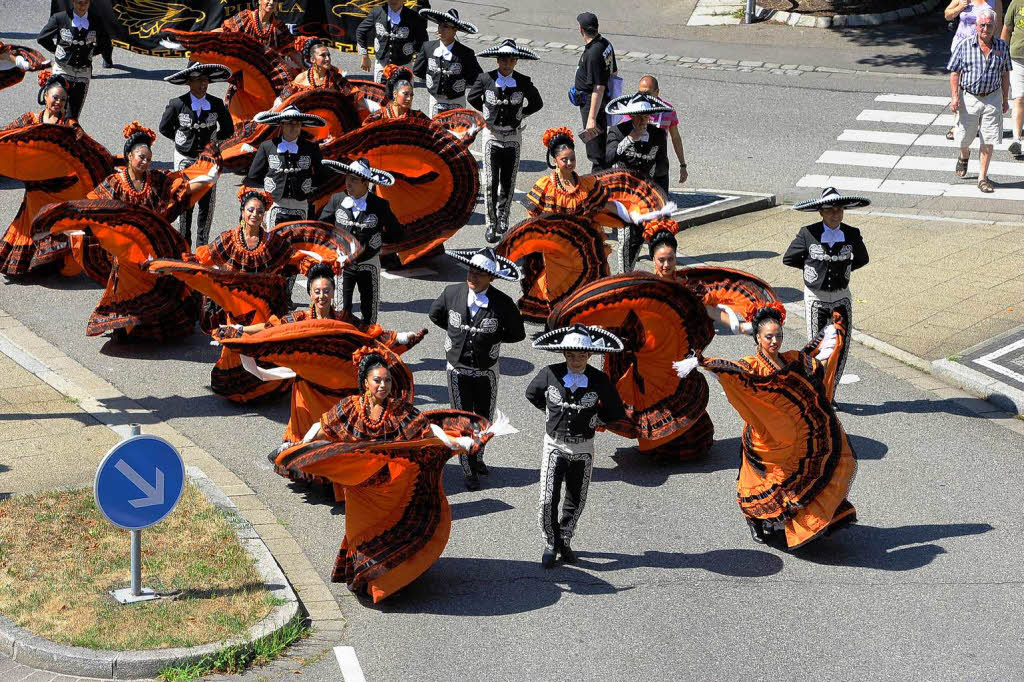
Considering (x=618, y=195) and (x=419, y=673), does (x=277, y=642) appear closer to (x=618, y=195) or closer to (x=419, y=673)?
(x=419, y=673)

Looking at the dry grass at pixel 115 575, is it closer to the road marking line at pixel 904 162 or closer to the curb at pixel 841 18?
the road marking line at pixel 904 162

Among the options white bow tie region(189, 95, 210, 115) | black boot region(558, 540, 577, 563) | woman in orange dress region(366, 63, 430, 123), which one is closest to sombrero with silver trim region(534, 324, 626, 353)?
black boot region(558, 540, 577, 563)

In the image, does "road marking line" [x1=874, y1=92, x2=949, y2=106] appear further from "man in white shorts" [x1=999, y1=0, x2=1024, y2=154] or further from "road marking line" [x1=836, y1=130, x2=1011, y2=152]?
"man in white shorts" [x1=999, y1=0, x2=1024, y2=154]

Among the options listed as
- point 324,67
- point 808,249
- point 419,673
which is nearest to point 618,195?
point 808,249

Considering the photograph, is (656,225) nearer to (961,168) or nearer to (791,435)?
(791,435)

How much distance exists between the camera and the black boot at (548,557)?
9586 millimetres

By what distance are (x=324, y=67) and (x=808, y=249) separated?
22.0 feet

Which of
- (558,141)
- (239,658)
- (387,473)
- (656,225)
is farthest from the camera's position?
(558,141)

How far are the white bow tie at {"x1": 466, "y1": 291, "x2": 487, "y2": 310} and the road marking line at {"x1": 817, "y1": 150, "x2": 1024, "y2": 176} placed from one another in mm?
9341

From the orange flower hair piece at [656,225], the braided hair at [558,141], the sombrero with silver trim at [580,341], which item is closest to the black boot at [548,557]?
the sombrero with silver trim at [580,341]

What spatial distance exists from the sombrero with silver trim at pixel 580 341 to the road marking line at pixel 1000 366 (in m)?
4.89

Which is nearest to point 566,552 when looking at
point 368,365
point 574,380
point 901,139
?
point 574,380

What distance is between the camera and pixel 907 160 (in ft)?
61.8

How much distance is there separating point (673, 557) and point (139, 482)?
3.60 m
